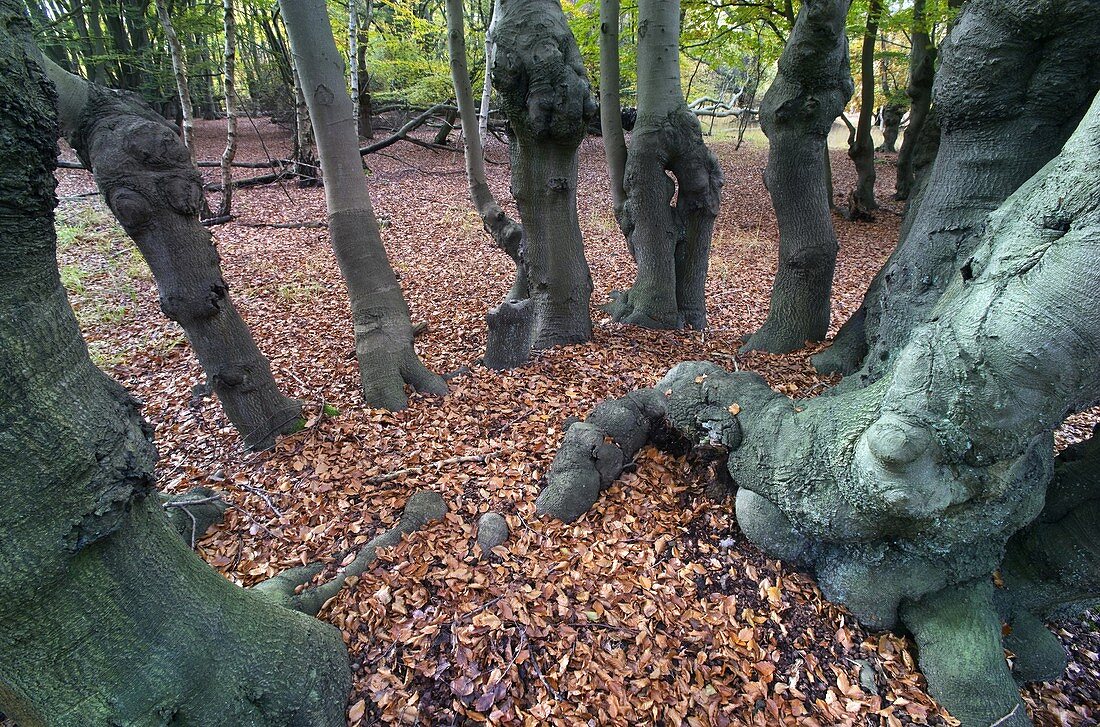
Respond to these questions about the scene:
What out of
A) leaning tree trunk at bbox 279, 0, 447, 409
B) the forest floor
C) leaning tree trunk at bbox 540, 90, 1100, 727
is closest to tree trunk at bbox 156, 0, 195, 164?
the forest floor

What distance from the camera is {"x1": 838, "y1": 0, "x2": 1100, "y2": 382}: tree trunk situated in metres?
2.48

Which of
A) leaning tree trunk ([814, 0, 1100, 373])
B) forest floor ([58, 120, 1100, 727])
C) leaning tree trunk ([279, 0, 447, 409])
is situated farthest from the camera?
leaning tree trunk ([279, 0, 447, 409])

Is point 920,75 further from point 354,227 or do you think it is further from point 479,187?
point 354,227

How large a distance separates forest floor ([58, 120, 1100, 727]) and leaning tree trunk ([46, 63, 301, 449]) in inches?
30.6

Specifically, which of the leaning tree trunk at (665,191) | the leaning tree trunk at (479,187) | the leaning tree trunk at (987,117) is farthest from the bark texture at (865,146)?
the leaning tree trunk at (987,117)

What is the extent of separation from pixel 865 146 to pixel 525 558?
44.6ft

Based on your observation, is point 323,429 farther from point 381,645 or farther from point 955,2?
point 955,2

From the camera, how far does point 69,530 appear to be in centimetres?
131

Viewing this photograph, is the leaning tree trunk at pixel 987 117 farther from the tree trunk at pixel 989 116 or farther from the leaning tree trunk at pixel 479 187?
the leaning tree trunk at pixel 479 187

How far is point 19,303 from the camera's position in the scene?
49.0 inches

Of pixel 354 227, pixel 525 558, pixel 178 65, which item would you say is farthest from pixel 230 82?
pixel 525 558

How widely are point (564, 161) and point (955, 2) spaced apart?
1005 centimetres

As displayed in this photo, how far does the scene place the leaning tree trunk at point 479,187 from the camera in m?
4.70

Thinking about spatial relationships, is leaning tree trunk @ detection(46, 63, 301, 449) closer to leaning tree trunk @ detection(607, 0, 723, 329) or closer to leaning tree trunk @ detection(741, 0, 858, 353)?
leaning tree trunk @ detection(607, 0, 723, 329)
